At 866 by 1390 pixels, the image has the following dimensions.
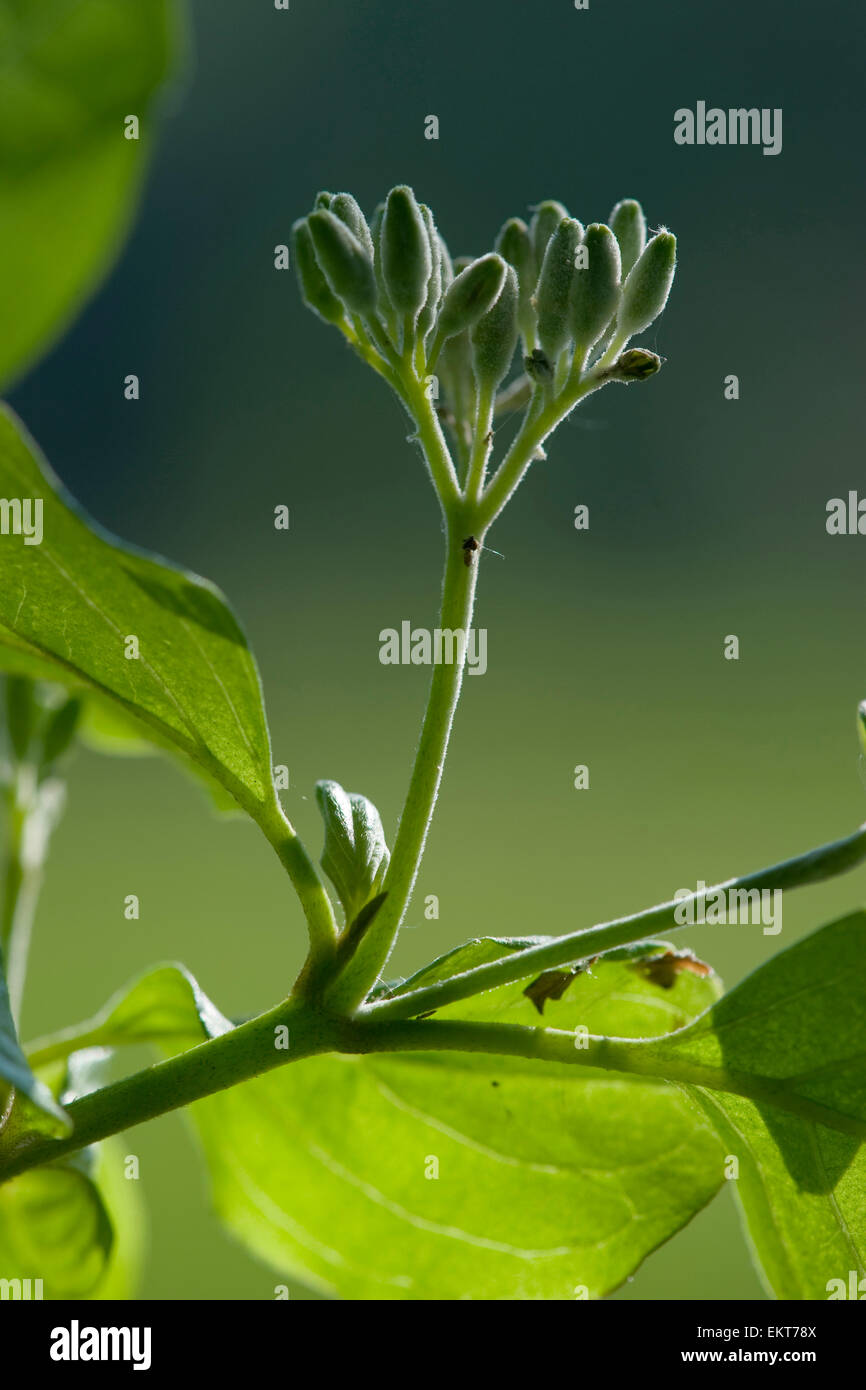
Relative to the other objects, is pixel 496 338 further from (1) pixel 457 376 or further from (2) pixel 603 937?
(2) pixel 603 937

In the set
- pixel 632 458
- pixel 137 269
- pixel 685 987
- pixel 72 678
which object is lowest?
pixel 685 987

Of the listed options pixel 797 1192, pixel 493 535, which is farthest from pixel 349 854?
pixel 493 535

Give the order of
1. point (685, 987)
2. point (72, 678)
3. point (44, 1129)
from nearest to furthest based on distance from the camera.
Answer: point (44, 1129), point (72, 678), point (685, 987)

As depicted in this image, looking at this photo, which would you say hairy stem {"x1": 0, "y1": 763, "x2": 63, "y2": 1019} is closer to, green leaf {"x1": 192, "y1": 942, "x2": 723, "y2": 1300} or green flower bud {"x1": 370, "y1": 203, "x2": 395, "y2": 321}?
green leaf {"x1": 192, "y1": 942, "x2": 723, "y2": 1300}

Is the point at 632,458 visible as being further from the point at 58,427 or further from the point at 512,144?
the point at 58,427

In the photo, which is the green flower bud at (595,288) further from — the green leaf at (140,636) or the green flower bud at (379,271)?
the green leaf at (140,636)

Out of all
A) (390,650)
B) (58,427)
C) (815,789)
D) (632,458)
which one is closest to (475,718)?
(815,789)

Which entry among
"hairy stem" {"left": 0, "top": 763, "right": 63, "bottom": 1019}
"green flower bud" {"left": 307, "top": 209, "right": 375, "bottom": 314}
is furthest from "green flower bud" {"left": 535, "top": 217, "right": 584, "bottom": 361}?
"hairy stem" {"left": 0, "top": 763, "right": 63, "bottom": 1019}
